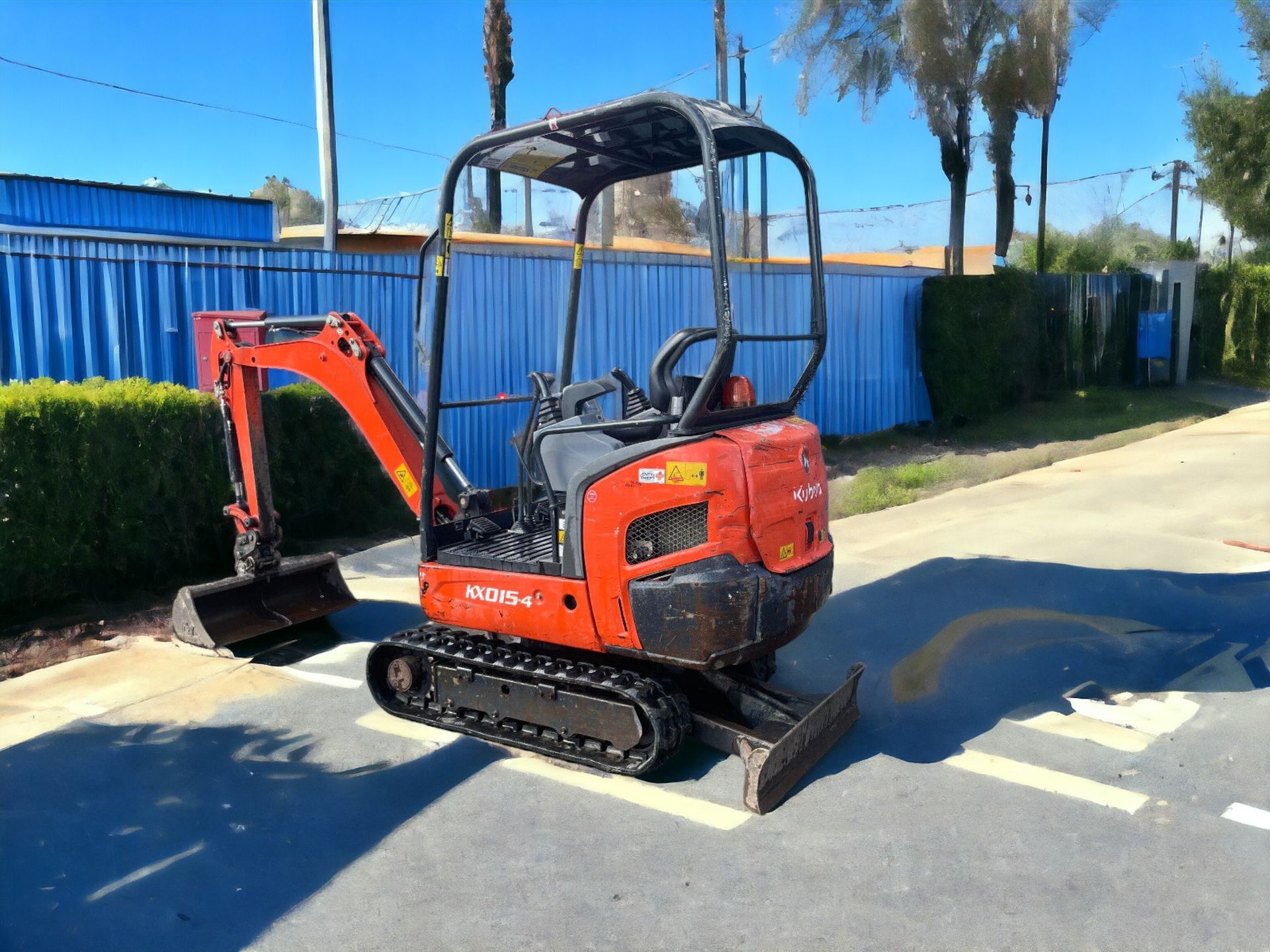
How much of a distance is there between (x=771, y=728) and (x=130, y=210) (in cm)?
1490

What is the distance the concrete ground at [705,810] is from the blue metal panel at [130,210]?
37.1 ft

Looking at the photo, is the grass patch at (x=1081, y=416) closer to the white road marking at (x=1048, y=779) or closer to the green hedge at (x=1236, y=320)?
the green hedge at (x=1236, y=320)

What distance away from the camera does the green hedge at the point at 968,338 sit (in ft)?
52.3

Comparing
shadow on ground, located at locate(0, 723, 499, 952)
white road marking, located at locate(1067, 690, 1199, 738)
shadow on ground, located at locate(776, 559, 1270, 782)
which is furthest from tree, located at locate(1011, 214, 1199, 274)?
shadow on ground, located at locate(0, 723, 499, 952)

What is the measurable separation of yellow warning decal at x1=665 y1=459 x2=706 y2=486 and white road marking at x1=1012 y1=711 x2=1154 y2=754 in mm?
2272

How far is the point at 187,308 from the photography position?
29.9 feet

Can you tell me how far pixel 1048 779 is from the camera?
454 centimetres

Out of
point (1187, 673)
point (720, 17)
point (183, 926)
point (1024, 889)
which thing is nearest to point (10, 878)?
point (183, 926)

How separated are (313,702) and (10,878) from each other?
1.90 m

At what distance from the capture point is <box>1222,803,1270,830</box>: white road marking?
4.09 metres

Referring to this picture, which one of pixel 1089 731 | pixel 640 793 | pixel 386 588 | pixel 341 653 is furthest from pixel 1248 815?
pixel 386 588

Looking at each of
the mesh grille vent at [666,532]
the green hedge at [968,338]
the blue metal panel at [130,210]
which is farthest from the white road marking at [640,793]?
the blue metal panel at [130,210]

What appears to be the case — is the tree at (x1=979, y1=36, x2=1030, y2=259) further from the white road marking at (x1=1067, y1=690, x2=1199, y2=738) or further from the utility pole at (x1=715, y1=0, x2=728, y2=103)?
the white road marking at (x1=1067, y1=690, x2=1199, y2=738)

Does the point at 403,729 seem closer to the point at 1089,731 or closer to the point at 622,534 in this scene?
the point at 622,534
